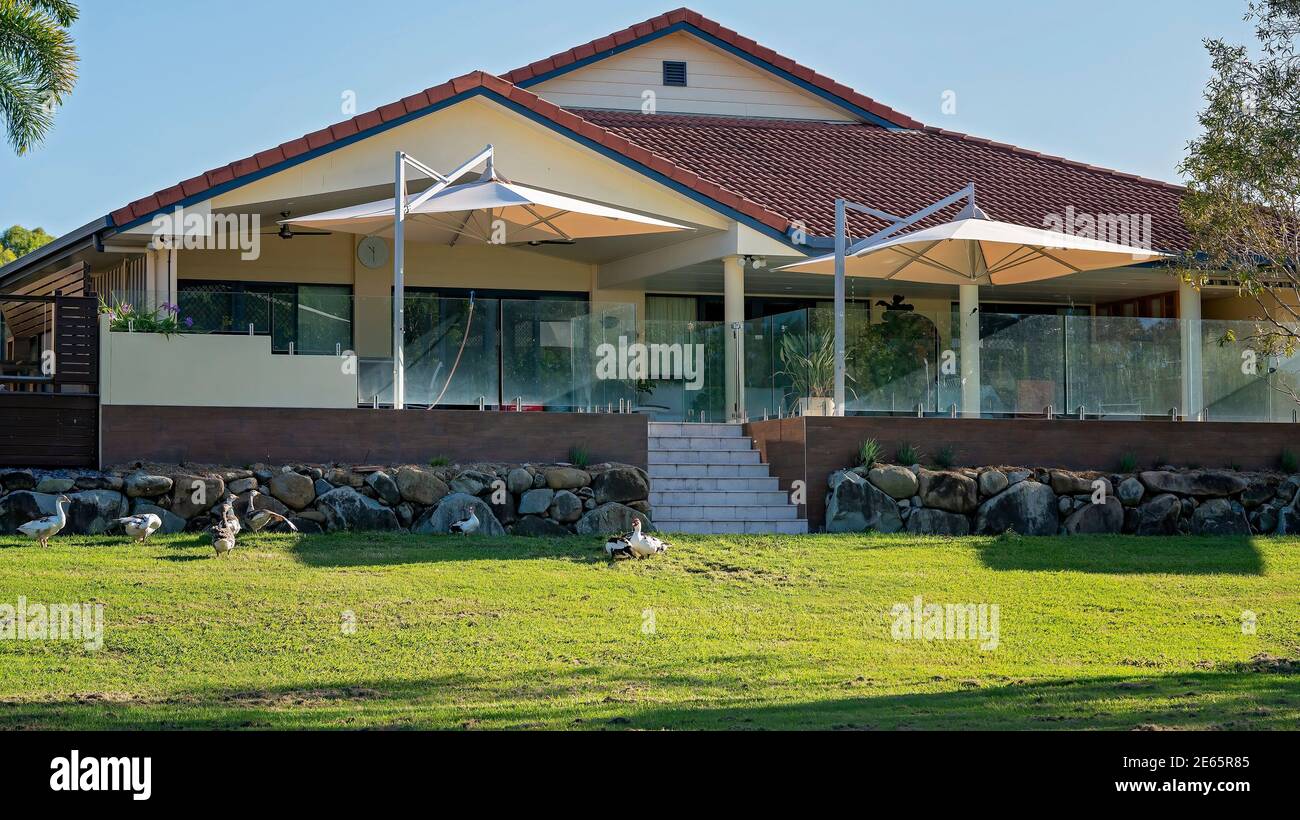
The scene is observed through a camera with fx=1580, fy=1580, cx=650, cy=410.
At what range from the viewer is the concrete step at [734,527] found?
18.2 metres

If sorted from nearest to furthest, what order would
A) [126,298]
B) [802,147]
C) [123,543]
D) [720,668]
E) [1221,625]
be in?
1. [720,668]
2. [1221,625]
3. [123,543]
4. [126,298]
5. [802,147]

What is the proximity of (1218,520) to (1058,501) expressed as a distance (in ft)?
6.68

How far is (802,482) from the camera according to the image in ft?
61.5

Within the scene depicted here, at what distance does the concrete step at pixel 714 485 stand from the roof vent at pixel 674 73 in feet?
35.7

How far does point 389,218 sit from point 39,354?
4372 mm

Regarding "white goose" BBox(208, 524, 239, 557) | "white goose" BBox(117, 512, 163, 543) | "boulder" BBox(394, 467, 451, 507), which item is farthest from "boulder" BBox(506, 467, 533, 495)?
"white goose" BBox(117, 512, 163, 543)

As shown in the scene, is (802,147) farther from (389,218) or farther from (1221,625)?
(1221,625)

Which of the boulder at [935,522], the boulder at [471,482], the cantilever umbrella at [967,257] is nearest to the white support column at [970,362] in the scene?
the cantilever umbrella at [967,257]

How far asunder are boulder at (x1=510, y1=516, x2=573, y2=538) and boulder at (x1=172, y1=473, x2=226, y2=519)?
323cm

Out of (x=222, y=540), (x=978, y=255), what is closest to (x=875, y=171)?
(x=978, y=255)
